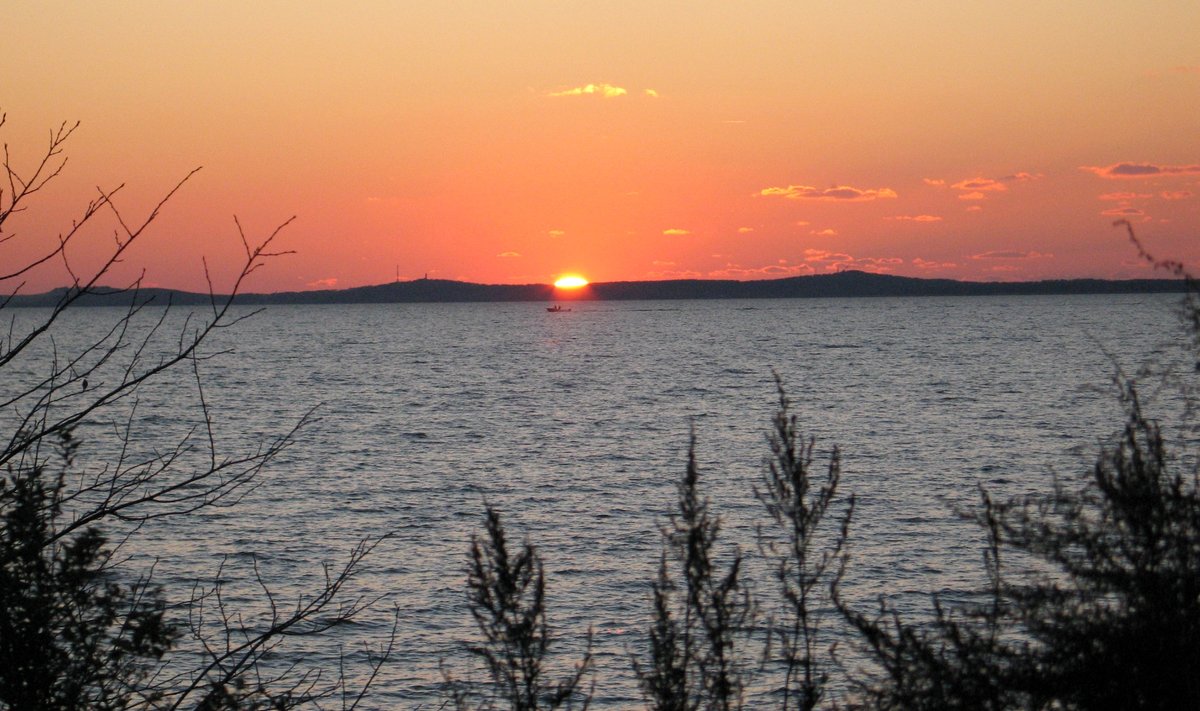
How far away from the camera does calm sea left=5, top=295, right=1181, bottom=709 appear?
25.5 m

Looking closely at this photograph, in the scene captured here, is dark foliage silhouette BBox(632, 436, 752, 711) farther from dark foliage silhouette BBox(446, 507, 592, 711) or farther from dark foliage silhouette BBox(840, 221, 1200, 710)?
dark foliage silhouette BBox(840, 221, 1200, 710)

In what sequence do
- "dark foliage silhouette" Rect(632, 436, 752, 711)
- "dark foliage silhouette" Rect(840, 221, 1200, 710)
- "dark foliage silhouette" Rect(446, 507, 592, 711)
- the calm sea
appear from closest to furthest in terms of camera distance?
"dark foliage silhouette" Rect(840, 221, 1200, 710) < "dark foliage silhouette" Rect(446, 507, 592, 711) < "dark foliage silhouette" Rect(632, 436, 752, 711) < the calm sea

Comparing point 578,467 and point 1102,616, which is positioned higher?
point 1102,616

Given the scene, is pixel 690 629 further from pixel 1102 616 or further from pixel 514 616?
pixel 1102 616

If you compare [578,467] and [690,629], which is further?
[578,467]

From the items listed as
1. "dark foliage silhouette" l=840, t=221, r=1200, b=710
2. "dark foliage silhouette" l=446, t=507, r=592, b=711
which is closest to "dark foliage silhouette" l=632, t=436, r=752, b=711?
"dark foliage silhouette" l=446, t=507, r=592, b=711

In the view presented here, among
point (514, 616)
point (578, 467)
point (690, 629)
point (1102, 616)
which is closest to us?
point (1102, 616)

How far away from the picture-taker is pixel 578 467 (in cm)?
4650

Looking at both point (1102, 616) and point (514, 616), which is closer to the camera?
point (1102, 616)

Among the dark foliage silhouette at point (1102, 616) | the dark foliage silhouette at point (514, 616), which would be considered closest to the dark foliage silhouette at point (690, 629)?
the dark foliage silhouette at point (514, 616)

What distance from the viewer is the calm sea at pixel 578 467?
2548 cm

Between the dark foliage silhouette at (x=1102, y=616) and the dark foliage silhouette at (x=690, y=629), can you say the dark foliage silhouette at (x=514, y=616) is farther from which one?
the dark foliage silhouette at (x=1102, y=616)

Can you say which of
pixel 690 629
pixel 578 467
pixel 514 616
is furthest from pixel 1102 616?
pixel 578 467

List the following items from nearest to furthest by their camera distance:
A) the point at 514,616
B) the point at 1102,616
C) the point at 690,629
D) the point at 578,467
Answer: the point at 1102,616, the point at 690,629, the point at 514,616, the point at 578,467
